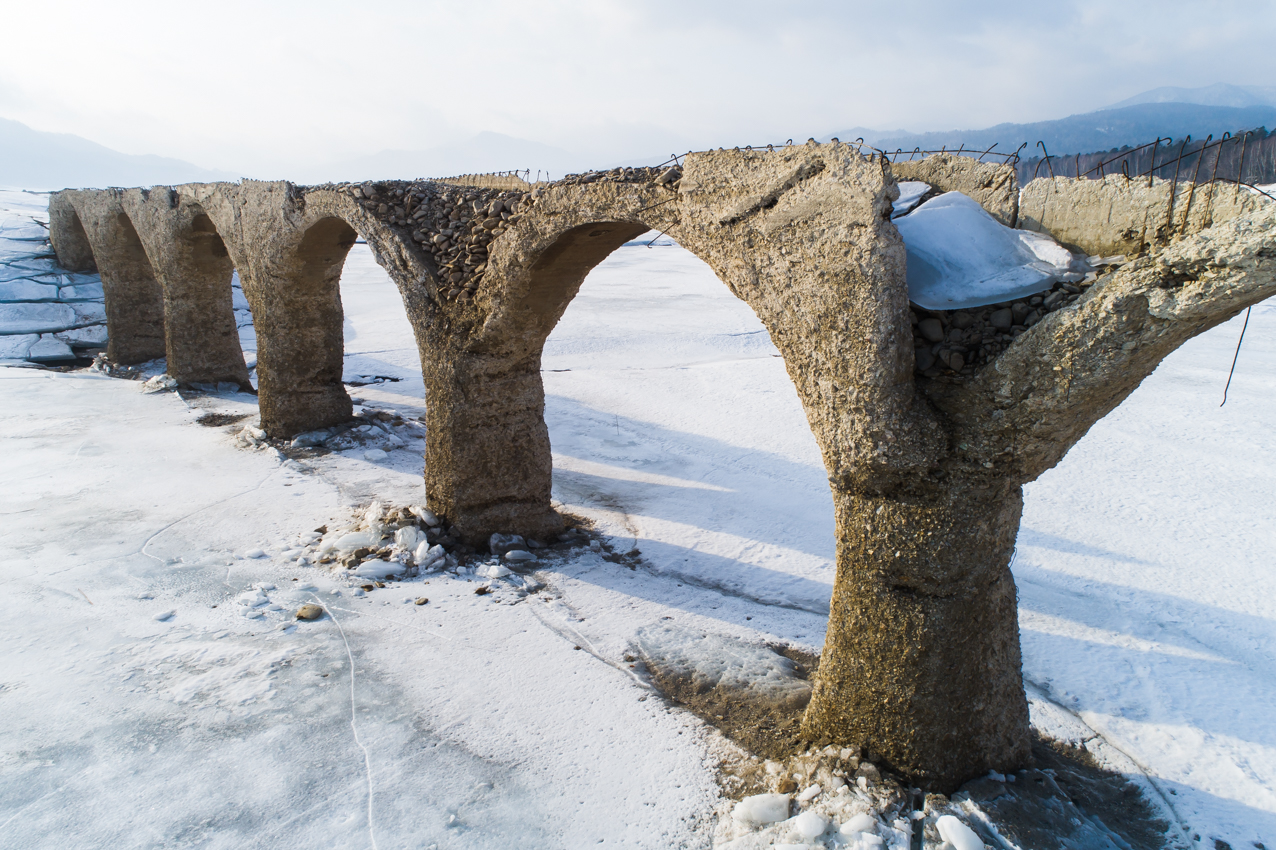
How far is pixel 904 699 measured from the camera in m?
3.17

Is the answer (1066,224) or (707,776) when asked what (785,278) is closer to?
(1066,224)

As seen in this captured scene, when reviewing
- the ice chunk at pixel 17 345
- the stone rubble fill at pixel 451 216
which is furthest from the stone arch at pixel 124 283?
the stone rubble fill at pixel 451 216

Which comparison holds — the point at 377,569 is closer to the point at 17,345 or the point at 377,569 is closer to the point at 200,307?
the point at 200,307

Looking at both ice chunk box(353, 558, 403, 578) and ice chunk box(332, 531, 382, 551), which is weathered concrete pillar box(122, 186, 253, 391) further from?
ice chunk box(353, 558, 403, 578)

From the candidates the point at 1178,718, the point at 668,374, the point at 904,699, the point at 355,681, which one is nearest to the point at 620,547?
the point at 355,681

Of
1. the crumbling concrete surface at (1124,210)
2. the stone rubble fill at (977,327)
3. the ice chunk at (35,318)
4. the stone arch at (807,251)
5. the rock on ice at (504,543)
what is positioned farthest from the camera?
the ice chunk at (35,318)

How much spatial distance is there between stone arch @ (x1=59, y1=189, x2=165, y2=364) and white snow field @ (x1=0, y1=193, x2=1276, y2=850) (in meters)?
2.84

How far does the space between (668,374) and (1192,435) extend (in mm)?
6139

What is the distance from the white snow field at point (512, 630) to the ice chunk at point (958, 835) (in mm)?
949

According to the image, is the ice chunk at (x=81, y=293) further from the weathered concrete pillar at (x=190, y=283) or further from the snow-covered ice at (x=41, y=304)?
the weathered concrete pillar at (x=190, y=283)

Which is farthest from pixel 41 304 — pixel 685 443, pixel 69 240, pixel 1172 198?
pixel 1172 198

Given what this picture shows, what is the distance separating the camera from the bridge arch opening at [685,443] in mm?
5316

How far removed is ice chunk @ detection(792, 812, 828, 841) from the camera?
118 inches

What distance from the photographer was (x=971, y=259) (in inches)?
109
